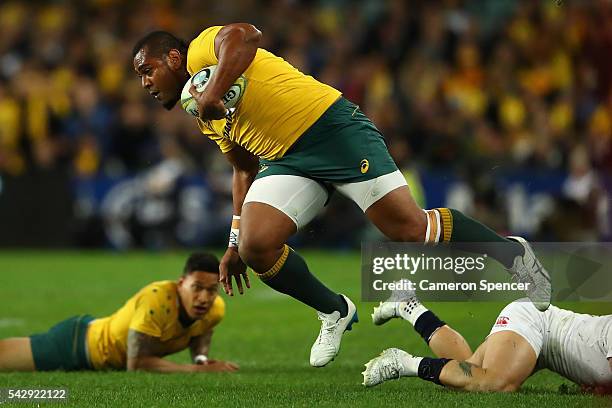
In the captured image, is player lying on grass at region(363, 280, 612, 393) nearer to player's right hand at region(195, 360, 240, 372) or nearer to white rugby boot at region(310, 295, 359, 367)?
white rugby boot at region(310, 295, 359, 367)

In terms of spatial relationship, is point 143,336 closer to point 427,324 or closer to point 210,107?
point 427,324

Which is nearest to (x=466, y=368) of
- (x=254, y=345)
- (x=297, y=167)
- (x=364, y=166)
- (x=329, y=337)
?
(x=329, y=337)

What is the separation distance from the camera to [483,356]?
5.92 m

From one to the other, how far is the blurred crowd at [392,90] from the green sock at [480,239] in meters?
9.07

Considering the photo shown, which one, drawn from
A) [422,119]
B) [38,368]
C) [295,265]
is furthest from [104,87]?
[295,265]

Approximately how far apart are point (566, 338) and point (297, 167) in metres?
1.59

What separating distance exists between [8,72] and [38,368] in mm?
11801

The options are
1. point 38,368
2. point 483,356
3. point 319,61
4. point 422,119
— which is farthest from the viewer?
point 319,61

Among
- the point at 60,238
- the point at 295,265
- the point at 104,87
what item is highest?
the point at 104,87

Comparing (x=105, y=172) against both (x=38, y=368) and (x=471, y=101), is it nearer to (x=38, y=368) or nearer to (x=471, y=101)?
(x=471, y=101)

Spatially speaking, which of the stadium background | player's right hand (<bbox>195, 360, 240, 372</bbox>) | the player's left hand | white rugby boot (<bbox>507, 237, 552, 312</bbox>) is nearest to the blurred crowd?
the stadium background

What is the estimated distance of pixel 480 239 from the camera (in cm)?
616

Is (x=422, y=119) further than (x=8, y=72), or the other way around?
(x=8, y=72)

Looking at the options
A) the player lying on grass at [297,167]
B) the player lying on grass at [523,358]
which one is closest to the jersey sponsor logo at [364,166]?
the player lying on grass at [297,167]
